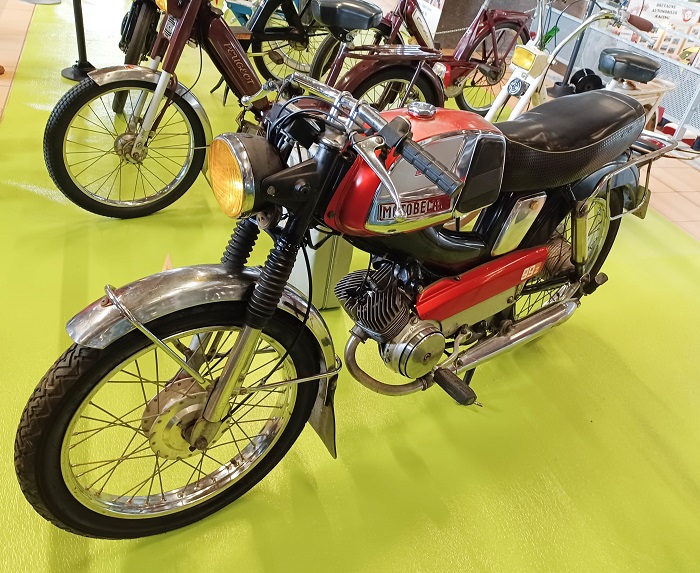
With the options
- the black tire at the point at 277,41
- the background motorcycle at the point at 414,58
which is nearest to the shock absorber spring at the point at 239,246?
the background motorcycle at the point at 414,58

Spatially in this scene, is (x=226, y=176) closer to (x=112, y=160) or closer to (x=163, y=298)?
(x=163, y=298)

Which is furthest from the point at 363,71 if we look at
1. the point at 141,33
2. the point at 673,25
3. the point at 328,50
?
the point at 673,25

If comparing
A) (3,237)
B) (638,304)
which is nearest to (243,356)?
(3,237)

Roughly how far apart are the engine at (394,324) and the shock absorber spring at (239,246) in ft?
1.11

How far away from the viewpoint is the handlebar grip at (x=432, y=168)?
2.61ft

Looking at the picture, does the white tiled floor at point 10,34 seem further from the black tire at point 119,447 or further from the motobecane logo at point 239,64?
the black tire at point 119,447

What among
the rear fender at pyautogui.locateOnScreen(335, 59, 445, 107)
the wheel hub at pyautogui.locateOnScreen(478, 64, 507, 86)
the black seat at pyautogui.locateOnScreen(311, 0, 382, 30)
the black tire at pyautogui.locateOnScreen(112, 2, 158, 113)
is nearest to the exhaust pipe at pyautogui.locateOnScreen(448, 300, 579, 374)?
the black seat at pyautogui.locateOnScreen(311, 0, 382, 30)

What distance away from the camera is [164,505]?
133 cm

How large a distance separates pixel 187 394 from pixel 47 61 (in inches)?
124

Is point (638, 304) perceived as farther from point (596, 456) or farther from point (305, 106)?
point (305, 106)

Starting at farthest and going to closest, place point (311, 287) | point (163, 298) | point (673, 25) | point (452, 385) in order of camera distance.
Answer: point (673, 25) < point (452, 385) < point (311, 287) < point (163, 298)

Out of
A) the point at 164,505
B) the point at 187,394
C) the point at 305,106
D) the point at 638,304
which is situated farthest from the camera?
the point at 638,304

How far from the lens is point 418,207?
109 cm

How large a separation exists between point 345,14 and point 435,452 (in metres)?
1.77
